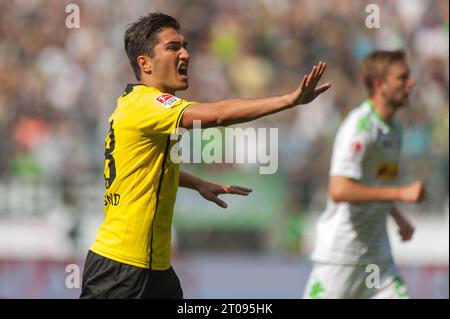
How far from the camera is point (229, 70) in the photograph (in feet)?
50.9

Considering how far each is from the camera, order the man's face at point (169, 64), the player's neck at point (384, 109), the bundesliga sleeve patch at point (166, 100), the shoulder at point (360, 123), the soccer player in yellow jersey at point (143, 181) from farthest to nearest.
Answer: the player's neck at point (384, 109) → the shoulder at point (360, 123) → the man's face at point (169, 64) → the soccer player in yellow jersey at point (143, 181) → the bundesliga sleeve patch at point (166, 100)

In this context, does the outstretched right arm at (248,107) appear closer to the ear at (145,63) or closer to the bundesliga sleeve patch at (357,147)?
the ear at (145,63)

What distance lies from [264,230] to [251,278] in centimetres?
85

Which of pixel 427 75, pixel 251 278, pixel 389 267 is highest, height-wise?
pixel 427 75

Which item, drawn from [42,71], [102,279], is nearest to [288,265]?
[42,71]

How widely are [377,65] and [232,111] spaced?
3.04 m

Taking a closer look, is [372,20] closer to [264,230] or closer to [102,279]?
[264,230]

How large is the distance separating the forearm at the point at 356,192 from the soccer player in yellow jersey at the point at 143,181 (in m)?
1.87

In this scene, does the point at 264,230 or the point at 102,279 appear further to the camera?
the point at 264,230

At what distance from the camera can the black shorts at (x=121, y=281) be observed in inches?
213

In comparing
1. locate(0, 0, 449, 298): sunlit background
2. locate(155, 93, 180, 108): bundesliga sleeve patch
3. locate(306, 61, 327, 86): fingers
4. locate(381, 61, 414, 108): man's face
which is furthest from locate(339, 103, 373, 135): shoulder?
locate(0, 0, 449, 298): sunlit background

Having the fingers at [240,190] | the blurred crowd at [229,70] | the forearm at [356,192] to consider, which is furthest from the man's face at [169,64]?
the blurred crowd at [229,70]

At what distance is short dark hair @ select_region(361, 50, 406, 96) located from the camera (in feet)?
25.4

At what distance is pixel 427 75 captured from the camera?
14664mm
